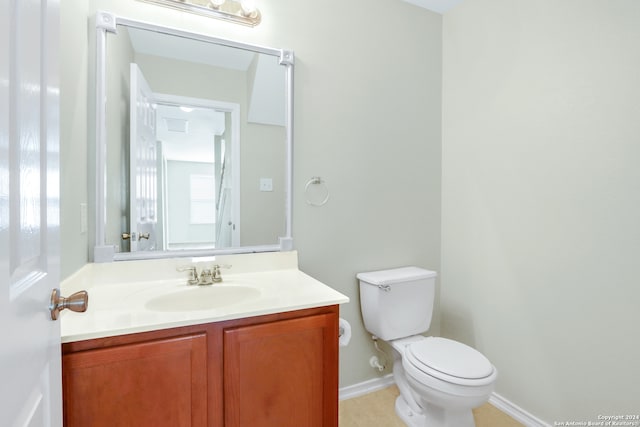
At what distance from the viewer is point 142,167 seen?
143 cm

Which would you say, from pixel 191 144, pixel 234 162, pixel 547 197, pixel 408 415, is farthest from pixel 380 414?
pixel 191 144

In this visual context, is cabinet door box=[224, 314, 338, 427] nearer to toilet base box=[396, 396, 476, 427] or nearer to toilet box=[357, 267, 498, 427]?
toilet box=[357, 267, 498, 427]

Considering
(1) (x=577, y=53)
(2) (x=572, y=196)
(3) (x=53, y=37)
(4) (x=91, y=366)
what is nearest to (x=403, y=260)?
(2) (x=572, y=196)

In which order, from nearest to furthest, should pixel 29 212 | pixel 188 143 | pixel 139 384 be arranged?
1. pixel 29 212
2. pixel 139 384
3. pixel 188 143

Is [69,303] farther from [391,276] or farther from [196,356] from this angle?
[391,276]

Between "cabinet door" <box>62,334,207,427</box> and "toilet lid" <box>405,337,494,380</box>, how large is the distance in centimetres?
96

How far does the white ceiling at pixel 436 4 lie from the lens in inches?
78.6

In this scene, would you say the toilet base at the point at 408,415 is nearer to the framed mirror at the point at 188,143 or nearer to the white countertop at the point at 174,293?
the white countertop at the point at 174,293

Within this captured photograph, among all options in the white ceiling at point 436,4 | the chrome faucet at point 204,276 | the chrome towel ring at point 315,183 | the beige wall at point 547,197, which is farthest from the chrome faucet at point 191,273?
the white ceiling at point 436,4

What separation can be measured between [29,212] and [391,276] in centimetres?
161

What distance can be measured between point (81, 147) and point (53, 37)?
70 centimetres

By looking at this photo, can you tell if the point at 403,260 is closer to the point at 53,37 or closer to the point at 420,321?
the point at 420,321

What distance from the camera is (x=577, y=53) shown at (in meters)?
1.44

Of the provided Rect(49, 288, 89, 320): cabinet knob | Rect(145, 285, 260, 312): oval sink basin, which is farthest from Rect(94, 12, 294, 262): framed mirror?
Rect(49, 288, 89, 320): cabinet knob
